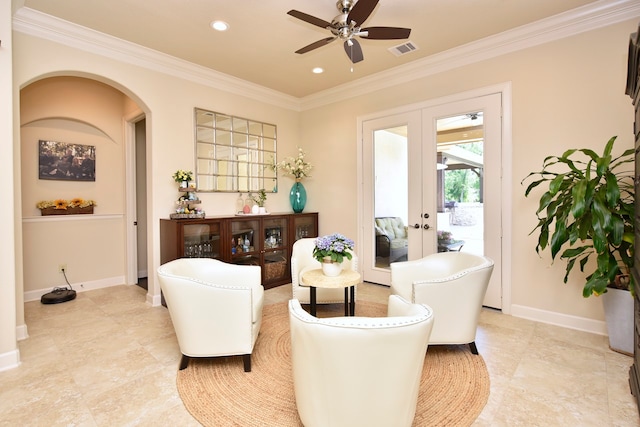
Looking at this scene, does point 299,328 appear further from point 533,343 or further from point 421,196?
point 421,196

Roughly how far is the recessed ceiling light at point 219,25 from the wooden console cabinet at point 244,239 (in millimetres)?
2051

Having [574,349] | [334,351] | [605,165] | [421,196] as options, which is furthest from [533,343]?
[334,351]

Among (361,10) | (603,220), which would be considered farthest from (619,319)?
(361,10)

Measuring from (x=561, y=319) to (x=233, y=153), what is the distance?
4322 mm

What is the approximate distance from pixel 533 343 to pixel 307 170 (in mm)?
3737

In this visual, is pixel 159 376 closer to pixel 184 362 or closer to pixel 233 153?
pixel 184 362

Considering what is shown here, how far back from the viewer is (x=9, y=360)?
2.36 meters

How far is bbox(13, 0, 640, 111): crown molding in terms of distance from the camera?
9.26 feet

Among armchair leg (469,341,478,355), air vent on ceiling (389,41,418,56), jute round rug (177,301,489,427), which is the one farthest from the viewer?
air vent on ceiling (389,41,418,56)

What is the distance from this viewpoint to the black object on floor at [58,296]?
378 cm

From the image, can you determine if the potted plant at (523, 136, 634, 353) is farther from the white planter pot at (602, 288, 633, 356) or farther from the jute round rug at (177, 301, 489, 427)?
the jute round rug at (177, 301, 489, 427)

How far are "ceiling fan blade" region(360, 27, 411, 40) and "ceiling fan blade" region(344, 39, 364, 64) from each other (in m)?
0.20

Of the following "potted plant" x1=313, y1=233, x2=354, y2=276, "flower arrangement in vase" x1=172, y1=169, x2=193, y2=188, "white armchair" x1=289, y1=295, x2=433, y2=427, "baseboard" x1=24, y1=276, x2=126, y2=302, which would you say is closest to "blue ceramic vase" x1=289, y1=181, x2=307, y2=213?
"flower arrangement in vase" x1=172, y1=169, x2=193, y2=188

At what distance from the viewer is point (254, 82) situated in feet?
15.0
